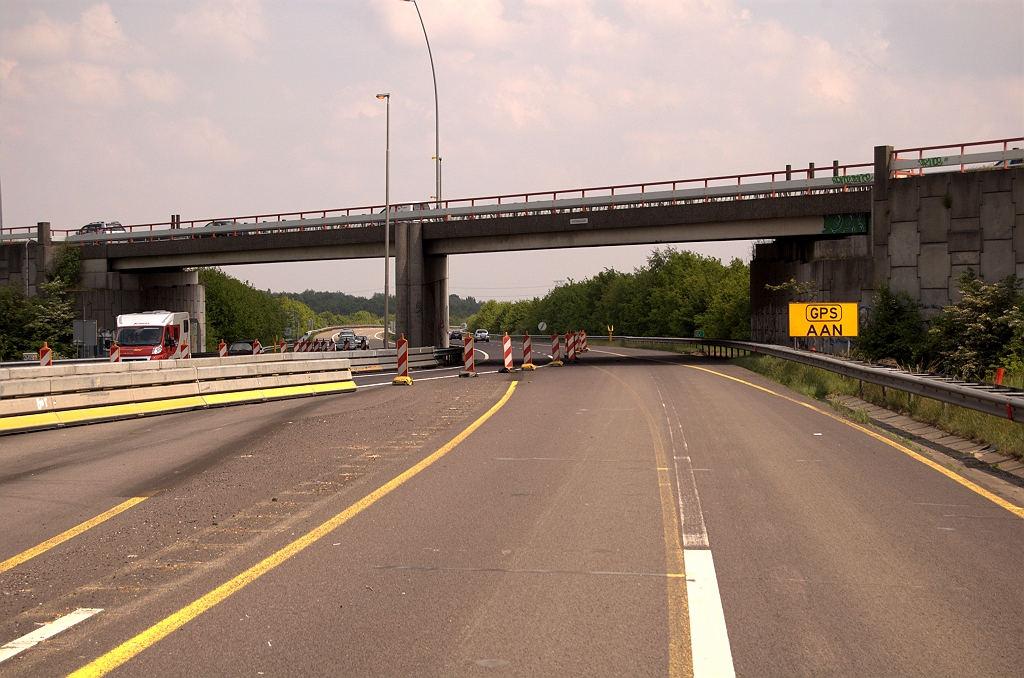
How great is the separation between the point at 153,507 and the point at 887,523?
21.6 feet

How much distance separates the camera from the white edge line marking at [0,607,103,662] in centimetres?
471

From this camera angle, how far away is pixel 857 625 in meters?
5.09

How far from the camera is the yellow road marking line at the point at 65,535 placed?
6.52 m

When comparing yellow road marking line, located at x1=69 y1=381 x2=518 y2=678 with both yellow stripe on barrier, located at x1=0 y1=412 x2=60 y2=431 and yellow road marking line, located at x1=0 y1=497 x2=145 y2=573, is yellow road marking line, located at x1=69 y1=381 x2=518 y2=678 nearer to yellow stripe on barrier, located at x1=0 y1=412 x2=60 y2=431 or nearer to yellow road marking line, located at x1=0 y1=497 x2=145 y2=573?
yellow road marking line, located at x1=0 y1=497 x2=145 y2=573

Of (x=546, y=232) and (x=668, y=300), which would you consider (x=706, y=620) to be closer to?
(x=546, y=232)

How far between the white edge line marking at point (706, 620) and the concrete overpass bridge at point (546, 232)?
29861 millimetres

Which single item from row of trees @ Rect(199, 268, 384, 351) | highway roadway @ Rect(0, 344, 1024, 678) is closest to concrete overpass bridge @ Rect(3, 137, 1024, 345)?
highway roadway @ Rect(0, 344, 1024, 678)

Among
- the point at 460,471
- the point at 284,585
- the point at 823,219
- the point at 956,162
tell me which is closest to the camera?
the point at 284,585

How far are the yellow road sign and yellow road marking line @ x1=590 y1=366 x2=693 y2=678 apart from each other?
1517 centimetres

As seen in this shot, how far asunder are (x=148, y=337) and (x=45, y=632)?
33169 mm

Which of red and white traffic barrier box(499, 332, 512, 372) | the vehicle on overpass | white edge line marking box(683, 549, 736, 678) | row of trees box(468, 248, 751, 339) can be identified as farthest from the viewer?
row of trees box(468, 248, 751, 339)

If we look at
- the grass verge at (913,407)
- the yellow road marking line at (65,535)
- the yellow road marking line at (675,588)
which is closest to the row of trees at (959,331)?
the grass verge at (913,407)

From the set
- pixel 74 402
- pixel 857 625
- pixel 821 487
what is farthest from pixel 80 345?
pixel 857 625

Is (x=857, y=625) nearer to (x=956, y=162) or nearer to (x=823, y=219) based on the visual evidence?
(x=956, y=162)
